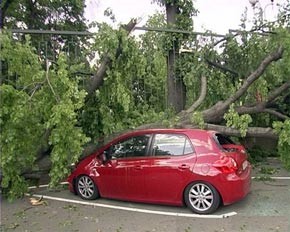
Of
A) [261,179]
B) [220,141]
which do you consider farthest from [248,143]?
[220,141]

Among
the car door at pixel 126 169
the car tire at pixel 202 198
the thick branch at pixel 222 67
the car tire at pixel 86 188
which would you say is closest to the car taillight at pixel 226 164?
the car tire at pixel 202 198

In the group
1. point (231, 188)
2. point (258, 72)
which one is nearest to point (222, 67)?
point (258, 72)

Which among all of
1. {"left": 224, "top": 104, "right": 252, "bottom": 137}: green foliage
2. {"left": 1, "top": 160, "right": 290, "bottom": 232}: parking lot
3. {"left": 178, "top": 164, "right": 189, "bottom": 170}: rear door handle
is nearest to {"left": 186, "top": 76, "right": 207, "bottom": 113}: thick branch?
{"left": 224, "top": 104, "right": 252, "bottom": 137}: green foliage

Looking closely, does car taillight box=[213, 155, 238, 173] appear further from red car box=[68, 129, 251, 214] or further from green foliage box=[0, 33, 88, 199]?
green foliage box=[0, 33, 88, 199]

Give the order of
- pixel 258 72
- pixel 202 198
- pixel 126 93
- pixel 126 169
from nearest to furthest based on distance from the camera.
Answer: pixel 202 198, pixel 126 169, pixel 126 93, pixel 258 72

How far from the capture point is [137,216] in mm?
6113

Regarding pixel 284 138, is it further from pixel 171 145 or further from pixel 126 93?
pixel 126 93

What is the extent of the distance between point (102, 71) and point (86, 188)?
92.5 inches

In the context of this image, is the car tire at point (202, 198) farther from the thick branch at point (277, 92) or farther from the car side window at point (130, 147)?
the thick branch at point (277, 92)

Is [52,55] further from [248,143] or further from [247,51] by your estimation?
[248,143]

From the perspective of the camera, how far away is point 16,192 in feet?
21.4

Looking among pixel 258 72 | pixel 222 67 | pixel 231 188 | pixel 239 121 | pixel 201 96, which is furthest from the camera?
pixel 222 67

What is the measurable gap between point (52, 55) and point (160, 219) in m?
5.12

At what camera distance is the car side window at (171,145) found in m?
6.34
